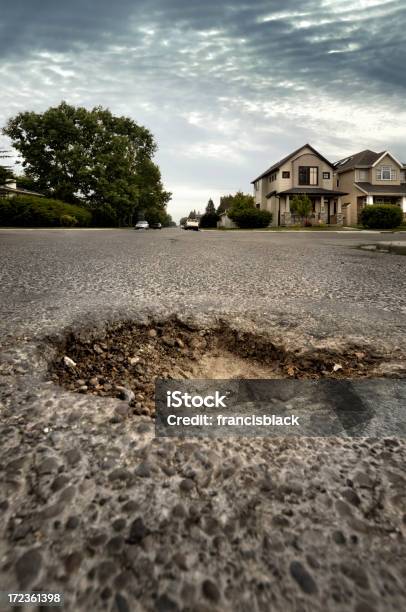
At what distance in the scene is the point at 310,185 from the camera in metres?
37.8

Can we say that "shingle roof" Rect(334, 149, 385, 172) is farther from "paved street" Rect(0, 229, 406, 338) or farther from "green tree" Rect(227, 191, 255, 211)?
"paved street" Rect(0, 229, 406, 338)

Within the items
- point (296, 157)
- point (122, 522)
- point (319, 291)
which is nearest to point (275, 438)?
point (122, 522)

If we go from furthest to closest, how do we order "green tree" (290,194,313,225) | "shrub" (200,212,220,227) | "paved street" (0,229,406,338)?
1. "shrub" (200,212,220,227)
2. "green tree" (290,194,313,225)
3. "paved street" (0,229,406,338)

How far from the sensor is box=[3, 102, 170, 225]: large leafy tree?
34.8 m

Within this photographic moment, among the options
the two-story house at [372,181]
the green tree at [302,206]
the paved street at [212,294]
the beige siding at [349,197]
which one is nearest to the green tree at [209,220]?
the beige siding at [349,197]

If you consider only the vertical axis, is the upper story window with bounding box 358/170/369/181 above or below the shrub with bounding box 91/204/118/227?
above

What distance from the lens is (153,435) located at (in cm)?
98

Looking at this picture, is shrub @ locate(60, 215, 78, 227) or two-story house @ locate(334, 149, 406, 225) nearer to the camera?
shrub @ locate(60, 215, 78, 227)

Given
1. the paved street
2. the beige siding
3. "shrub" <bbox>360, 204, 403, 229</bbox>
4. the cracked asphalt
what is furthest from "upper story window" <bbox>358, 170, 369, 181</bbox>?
the cracked asphalt

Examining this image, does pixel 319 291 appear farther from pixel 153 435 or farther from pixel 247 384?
pixel 153 435

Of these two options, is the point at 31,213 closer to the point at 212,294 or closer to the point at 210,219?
the point at 212,294

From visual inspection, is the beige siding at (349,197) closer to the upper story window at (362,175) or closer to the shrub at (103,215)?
the upper story window at (362,175)

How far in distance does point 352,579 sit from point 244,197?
4231 cm

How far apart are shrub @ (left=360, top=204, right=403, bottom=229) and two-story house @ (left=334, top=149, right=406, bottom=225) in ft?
25.3
